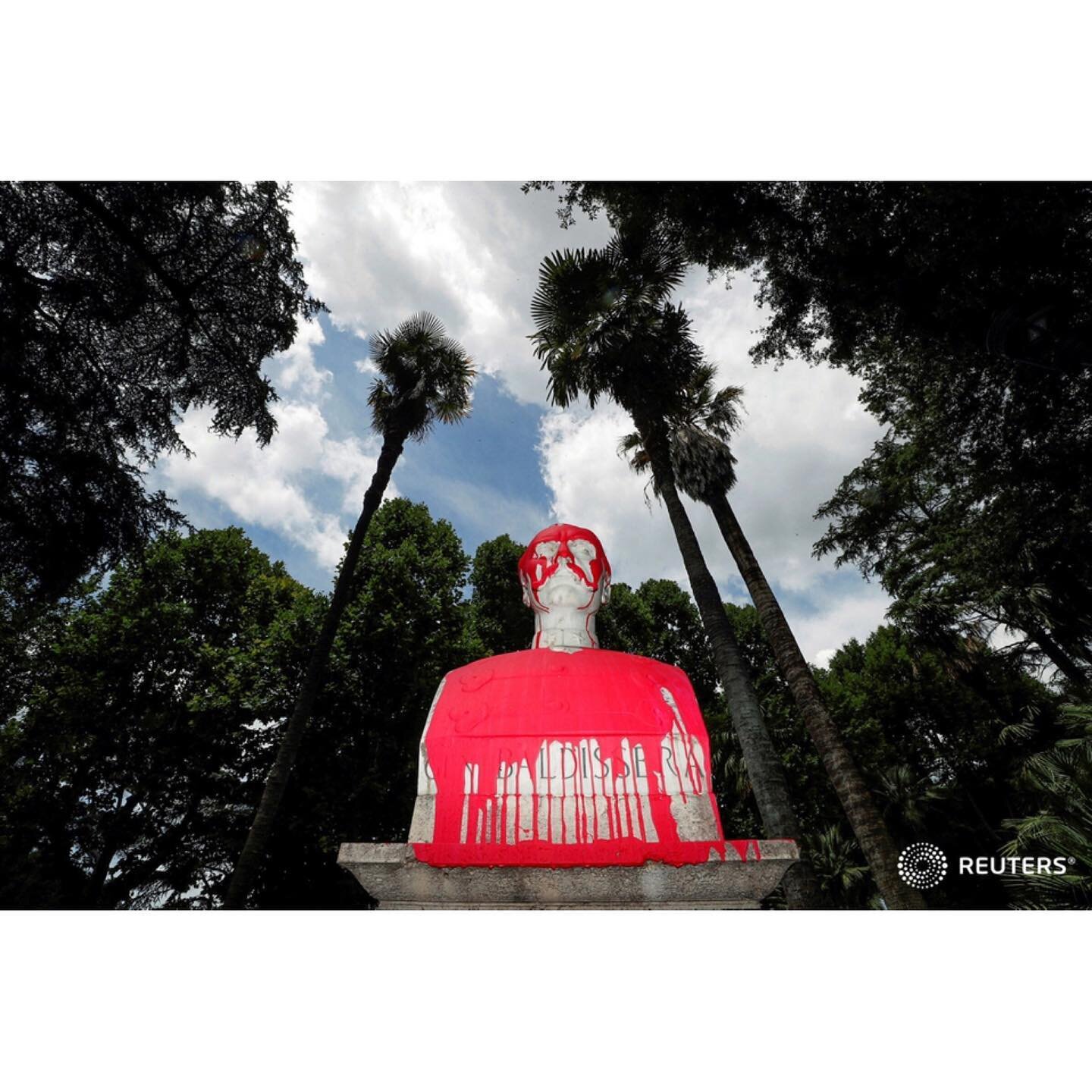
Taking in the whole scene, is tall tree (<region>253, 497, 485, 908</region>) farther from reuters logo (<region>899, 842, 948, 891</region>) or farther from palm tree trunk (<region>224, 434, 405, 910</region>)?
reuters logo (<region>899, 842, 948, 891</region>)

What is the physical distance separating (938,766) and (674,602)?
526 cm

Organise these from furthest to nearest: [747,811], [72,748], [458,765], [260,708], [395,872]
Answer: [747,811] < [260,708] < [72,748] < [458,765] < [395,872]

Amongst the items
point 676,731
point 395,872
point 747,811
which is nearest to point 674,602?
point 747,811

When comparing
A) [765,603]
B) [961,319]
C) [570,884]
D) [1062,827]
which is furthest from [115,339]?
[1062,827]

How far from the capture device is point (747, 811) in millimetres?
10523

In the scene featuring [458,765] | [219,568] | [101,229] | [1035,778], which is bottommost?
[458,765]

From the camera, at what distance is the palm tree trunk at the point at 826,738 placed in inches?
171

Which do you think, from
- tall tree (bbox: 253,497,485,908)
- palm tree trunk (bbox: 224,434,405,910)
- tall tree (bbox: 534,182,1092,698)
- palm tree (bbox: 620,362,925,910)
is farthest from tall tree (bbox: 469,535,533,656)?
tall tree (bbox: 534,182,1092,698)

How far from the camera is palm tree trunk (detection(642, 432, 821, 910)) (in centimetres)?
486

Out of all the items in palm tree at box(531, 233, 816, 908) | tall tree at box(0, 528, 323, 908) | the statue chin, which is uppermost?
palm tree at box(531, 233, 816, 908)

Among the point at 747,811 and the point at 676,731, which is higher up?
the point at 747,811

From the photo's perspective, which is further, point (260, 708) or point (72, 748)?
point (260, 708)

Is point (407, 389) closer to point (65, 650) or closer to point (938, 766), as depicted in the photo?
point (65, 650)

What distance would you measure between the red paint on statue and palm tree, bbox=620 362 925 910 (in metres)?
2.38
